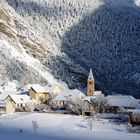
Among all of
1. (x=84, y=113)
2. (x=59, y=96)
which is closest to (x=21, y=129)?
(x=84, y=113)

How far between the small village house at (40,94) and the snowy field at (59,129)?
88.8 ft

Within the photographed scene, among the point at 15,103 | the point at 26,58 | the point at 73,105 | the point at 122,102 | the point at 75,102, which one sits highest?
the point at 26,58

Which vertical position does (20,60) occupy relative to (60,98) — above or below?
above

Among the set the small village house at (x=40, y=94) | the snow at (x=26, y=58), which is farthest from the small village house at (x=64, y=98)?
the snow at (x=26, y=58)

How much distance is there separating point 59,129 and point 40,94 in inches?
1844

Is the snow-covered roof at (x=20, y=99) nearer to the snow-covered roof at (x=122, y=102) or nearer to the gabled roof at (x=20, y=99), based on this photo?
the gabled roof at (x=20, y=99)

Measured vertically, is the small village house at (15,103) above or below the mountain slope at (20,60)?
below

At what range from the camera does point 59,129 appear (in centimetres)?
7456

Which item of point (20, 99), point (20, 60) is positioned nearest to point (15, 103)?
point (20, 99)

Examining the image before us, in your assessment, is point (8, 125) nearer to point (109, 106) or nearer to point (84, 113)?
point (84, 113)

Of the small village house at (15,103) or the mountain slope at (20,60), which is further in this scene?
the mountain slope at (20,60)

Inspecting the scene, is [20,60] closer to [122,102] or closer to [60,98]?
[60,98]

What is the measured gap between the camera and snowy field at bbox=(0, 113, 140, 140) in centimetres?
6481

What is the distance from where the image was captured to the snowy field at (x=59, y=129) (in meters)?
64.8
